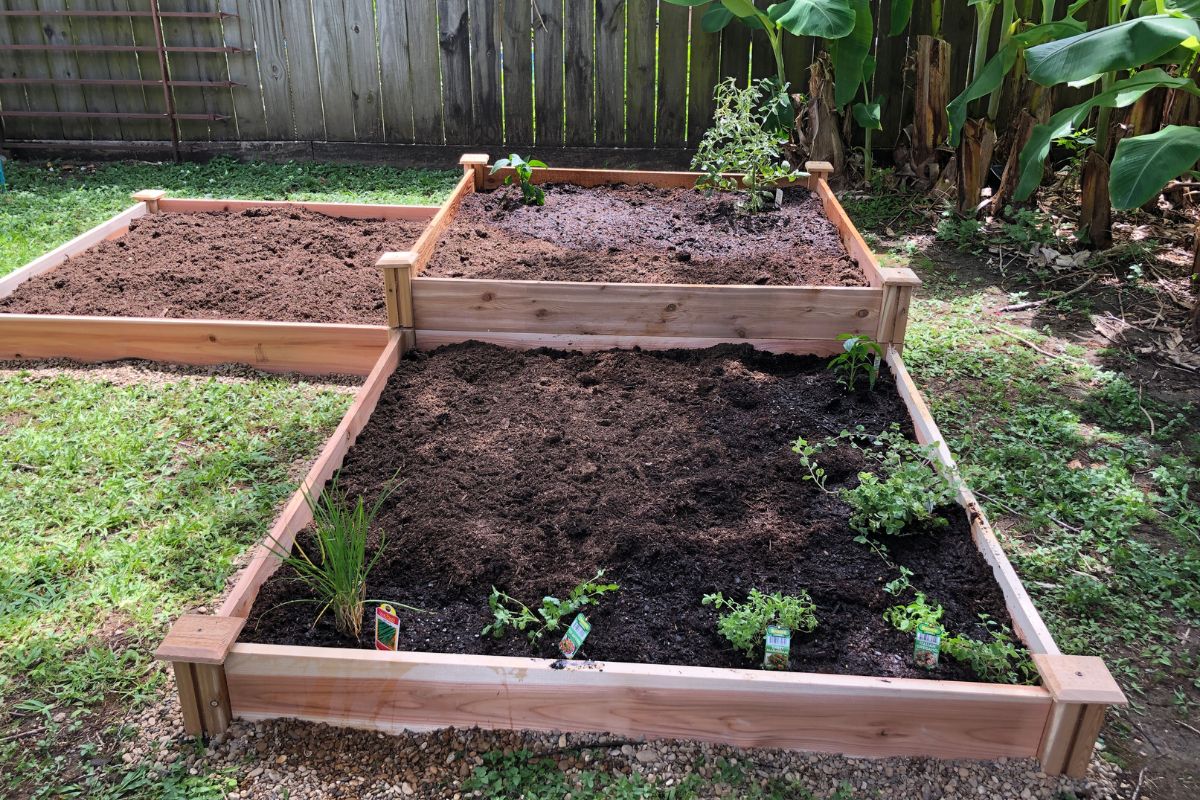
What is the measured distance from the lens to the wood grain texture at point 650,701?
217cm

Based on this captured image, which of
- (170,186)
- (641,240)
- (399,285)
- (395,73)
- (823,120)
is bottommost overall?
(170,186)

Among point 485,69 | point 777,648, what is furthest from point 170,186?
point 777,648

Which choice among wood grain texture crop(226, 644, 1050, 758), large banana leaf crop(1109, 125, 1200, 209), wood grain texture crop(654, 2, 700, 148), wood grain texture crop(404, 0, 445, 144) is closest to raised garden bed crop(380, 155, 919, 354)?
large banana leaf crop(1109, 125, 1200, 209)

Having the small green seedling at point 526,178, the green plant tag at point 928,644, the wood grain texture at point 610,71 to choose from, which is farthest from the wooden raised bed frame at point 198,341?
the wood grain texture at point 610,71

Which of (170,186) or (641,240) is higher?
(641,240)

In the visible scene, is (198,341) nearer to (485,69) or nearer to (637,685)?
(637,685)

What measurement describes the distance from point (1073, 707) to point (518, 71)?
22.0 ft

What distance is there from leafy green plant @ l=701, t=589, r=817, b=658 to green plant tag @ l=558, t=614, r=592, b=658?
1.13 feet

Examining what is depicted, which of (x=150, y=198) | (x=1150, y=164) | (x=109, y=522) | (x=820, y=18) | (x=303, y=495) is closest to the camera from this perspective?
(x=303, y=495)

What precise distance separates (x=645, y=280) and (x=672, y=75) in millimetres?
3942

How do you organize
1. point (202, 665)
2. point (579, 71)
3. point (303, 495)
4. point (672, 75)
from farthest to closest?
point (579, 71) → point (672, 75) → point (303, 495) → point (202, 665)

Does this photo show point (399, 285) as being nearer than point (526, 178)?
Yes

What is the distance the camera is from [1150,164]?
3959 mm

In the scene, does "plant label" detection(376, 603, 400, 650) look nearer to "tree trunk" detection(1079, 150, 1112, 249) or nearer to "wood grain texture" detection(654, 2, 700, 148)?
"tree trunk" detection(1079, 150, 1112, 249)
